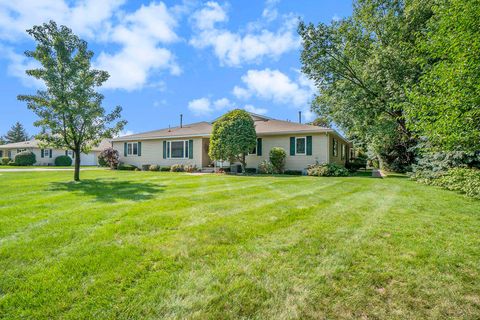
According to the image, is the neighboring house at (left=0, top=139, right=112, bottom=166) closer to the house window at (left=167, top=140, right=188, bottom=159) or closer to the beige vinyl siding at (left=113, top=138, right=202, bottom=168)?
the beige vinyl siding at (left=113, top=138, right=202, bottom=168)

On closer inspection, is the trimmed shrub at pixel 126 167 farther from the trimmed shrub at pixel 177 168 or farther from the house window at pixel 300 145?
the house window at pixel 300 145

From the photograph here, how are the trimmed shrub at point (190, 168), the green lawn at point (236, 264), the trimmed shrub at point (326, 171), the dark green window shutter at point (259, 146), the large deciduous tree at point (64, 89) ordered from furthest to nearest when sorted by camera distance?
the trimmed shrub at point (190, 168), the dark green window shutter at point (259, 146), the trimmed shrub at point (326, 171), the large deciduous tree at point (64, 89), the green lawn at point (236, 264)

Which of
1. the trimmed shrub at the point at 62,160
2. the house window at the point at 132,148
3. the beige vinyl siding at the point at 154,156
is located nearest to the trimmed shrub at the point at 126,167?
the beige vinyl siding at the point at 154,156

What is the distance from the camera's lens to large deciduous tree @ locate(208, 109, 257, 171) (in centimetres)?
1557

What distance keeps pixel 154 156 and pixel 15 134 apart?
59.2m

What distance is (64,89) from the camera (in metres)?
10.9

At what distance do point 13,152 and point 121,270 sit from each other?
157 ft

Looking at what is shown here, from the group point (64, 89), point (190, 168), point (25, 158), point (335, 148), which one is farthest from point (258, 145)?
point (25, 158)

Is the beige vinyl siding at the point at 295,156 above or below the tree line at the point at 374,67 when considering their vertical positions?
below

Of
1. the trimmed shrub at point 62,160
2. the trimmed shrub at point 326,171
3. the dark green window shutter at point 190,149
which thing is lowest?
the trimmed shrub at point 326,171

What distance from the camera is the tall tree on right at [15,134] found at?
5906 cm

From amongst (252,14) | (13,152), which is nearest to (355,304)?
(252,14)

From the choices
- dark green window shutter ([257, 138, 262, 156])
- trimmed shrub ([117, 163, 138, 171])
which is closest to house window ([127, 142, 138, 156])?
trimmed shrub ([117, 163, 138, 171])

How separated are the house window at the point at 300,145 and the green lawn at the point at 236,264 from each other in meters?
11.3
